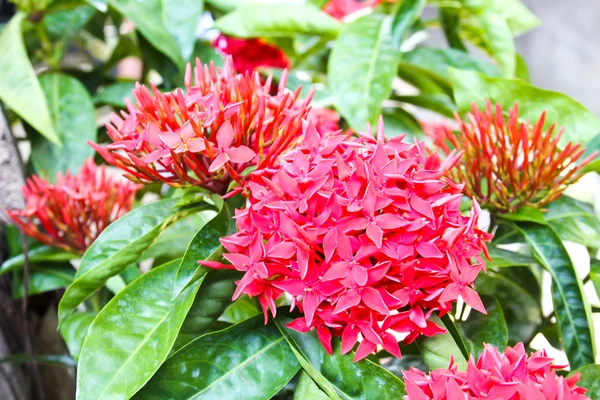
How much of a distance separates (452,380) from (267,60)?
0.80 metres

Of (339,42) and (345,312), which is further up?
(339,42)

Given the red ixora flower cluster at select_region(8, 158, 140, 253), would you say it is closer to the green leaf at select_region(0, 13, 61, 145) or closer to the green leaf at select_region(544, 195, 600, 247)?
the green leaf at select_region(0, 13, 61, 145)

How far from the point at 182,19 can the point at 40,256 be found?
0.39 meters

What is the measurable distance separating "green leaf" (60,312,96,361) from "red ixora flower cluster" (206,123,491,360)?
249 millimetres

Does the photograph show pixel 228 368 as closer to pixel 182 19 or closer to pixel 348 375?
pixel 348 375

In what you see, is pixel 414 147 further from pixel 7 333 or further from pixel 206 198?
pixel 7 333

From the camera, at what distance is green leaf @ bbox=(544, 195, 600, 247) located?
2.06 feet

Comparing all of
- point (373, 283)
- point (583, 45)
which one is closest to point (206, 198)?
point (373, 283)

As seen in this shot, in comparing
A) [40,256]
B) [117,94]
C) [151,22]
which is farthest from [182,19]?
[40,256]

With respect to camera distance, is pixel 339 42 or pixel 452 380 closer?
pixel 452 380

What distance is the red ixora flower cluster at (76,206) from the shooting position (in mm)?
652

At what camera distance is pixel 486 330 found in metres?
0.56

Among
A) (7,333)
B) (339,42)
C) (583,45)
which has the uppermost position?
(339,42)

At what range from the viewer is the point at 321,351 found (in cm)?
49
